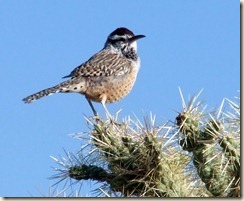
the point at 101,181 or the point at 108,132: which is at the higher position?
the point at 108,132

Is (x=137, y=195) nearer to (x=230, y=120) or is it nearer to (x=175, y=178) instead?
(x=175, y=178)

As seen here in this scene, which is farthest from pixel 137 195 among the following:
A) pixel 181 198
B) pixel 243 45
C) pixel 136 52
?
pixel 136 52

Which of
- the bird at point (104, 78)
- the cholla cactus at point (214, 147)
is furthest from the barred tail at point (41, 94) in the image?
the cholla cactus at point (214, 147)

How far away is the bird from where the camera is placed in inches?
241

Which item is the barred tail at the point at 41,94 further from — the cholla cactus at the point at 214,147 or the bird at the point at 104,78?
the cholla cactus at the point at 214,147

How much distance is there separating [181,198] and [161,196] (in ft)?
0.44

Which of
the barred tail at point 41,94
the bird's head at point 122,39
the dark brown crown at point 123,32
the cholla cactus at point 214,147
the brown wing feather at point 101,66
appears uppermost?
the dark brown crown at point 123,32

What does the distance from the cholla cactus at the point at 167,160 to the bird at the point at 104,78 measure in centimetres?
236

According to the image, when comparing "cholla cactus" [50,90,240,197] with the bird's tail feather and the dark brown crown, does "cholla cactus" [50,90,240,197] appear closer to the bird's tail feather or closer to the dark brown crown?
the bird's tail feather

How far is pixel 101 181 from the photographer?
11.0 ft

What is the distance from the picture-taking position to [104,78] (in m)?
6.36

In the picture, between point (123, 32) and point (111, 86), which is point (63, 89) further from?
point (123, 32)

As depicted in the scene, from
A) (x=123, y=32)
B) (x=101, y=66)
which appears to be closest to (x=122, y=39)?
(x=123, y=32)

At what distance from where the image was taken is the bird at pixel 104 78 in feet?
20.0
